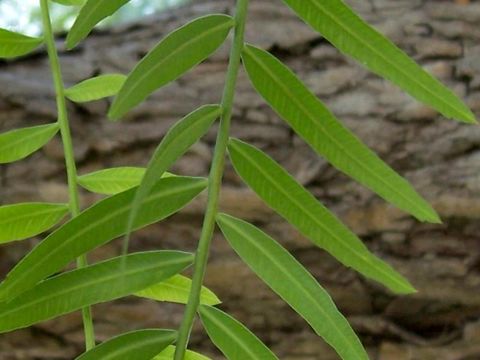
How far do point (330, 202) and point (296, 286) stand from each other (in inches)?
33.0

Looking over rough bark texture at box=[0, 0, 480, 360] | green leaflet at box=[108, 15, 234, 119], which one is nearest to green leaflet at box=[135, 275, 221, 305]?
green leaflet at box=[108, 15, 234, 119]

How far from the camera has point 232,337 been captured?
1.04 ft

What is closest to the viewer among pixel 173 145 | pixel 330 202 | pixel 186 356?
pixel 173 145

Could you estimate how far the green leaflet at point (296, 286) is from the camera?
0.31 meters

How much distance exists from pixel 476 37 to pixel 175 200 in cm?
101

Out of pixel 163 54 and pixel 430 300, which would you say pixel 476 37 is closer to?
pixel 430 300

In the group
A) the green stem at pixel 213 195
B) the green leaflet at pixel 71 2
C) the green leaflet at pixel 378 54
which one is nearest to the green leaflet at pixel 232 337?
the green stem at pixel 213 195

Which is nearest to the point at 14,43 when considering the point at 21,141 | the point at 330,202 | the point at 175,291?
the point at 21,141

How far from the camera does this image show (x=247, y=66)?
0.32m

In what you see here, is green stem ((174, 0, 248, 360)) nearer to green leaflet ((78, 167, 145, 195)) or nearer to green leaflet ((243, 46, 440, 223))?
green leaflet ((243, 46, 440, 223))

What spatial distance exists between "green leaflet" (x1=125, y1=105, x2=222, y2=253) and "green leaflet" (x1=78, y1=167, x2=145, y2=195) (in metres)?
0.13

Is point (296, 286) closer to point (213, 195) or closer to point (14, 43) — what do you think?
point (213, 195)

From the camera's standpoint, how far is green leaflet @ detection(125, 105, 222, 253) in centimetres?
24

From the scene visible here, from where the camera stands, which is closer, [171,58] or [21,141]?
[171,58]
